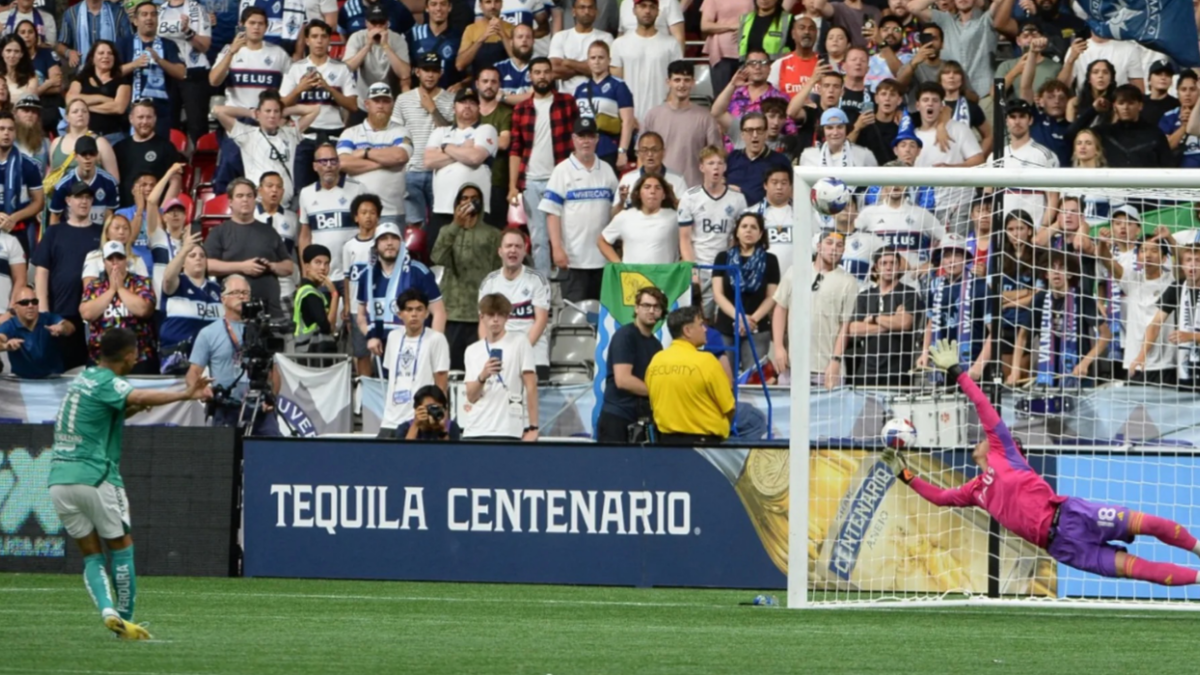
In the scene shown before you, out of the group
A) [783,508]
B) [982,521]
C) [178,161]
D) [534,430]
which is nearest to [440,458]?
[534,430]

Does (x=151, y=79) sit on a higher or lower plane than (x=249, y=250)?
higher

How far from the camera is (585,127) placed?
17.8 metres

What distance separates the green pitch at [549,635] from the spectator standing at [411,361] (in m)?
2.38

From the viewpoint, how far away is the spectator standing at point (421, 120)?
19.0 meters

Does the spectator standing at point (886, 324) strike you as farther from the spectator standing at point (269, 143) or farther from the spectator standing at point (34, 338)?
the spectator standing at point (34, 338)

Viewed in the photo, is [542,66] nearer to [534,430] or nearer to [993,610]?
[534,430]

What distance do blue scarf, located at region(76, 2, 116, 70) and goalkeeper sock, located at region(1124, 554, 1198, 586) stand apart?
13.9 meters

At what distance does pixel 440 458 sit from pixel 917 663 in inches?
256

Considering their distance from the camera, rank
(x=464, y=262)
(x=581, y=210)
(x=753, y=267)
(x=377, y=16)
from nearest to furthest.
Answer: (x=753, y=267), (x=464, y=262), (x=581, y=210), (x=377, y=16)

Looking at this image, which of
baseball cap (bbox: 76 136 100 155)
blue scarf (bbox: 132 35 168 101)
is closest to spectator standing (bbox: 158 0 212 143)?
blue scarf (bbox: 132 35 168 101)

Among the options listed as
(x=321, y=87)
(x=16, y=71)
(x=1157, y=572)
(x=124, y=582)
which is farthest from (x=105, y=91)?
(x=1157, y=572)

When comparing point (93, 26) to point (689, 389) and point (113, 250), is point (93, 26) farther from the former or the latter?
point (689, 389)

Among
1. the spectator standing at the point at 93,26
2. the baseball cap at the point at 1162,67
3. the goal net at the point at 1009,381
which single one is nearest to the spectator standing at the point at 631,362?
the goal net at the point at 1009,381

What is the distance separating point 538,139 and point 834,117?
313 cm
